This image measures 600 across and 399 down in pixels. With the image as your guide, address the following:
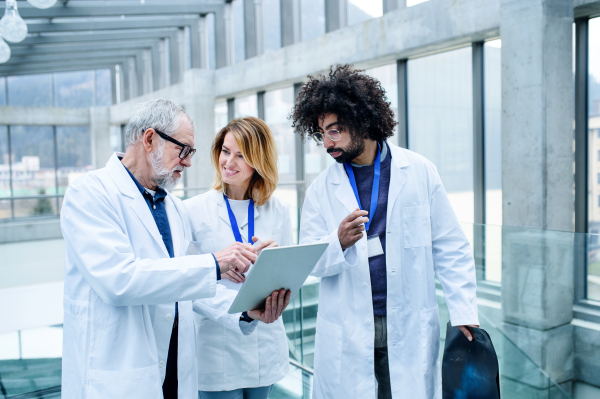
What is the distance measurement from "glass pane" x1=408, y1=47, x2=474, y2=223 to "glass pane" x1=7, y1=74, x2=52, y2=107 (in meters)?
13.2

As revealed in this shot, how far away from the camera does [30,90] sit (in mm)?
15227

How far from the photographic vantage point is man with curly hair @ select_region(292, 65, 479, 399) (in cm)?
195

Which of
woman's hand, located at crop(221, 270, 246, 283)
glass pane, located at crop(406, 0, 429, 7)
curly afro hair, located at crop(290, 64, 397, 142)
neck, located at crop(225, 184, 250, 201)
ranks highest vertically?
glass pane, located at crop(406, 0, 429, 7)

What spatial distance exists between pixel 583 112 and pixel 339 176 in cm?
389

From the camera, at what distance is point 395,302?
6.44ft

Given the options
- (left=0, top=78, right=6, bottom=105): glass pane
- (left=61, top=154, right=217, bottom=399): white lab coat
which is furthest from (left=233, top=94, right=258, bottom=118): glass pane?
(left=0, top=78, right=6, bottom=105): glass pane

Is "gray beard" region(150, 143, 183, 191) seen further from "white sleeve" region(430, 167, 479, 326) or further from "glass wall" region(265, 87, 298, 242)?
"glass wall" region(265, 87, 298, 242)

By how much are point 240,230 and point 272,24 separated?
26.2ft

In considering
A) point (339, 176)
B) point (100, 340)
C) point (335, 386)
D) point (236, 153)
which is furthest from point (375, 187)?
point (100, 340)

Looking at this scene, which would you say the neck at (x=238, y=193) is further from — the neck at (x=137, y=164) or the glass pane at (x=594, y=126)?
the glass pane at (x=594, y=126)

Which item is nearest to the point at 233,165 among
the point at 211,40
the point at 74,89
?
the point at 211,40

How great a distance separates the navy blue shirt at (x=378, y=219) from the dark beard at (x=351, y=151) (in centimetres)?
10

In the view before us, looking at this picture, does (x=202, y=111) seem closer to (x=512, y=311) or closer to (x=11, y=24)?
(x=11, y=24)

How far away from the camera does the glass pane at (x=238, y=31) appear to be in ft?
33.5
